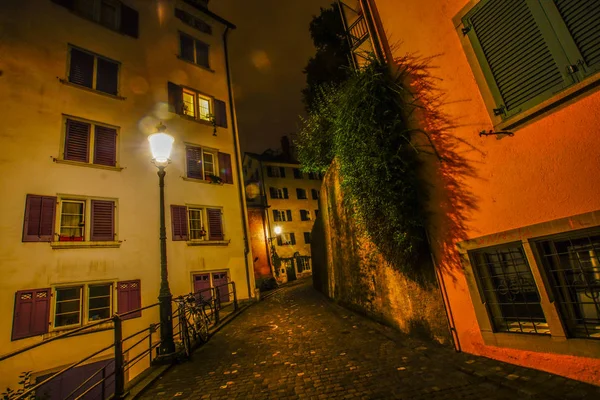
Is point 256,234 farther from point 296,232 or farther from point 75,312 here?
point 75,312

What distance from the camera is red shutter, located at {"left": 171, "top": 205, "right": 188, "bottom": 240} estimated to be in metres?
13.2

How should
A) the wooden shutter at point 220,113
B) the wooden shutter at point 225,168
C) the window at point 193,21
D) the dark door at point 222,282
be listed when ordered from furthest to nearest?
1. the window at point 193,21
2. the wooden shutter at point 220,113
3. the wooden shutter at point 225,168
4. the dark door at point 222,282

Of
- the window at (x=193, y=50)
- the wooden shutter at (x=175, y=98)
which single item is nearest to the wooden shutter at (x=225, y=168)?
the wooden shutter at (x=175, y=98)

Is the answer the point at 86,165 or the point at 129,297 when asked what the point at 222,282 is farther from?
the point at 86,165

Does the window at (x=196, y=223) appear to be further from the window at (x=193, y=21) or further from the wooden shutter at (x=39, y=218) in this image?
the window at (x=193, y=21)

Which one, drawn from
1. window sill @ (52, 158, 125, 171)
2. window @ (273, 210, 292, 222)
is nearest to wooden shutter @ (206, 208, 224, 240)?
window sill @ (52, 158, 125, 171)

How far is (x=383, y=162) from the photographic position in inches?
217

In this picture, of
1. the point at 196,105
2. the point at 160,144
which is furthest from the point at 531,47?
the point at 196,105

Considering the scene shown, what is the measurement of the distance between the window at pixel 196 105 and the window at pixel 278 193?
15.6 metres

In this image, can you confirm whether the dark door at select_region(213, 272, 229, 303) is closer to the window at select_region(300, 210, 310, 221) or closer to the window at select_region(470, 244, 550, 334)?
the window at select_region(470, 244, 550, 334)

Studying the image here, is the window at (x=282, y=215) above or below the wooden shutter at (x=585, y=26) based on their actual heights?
above

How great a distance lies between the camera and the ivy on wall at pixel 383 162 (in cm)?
552

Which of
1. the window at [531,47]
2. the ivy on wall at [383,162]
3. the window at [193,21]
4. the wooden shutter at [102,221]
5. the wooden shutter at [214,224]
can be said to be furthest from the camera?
the window at [193,21]

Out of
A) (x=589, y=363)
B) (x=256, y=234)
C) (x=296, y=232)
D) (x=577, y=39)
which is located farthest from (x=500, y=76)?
(x=296, y=232)
